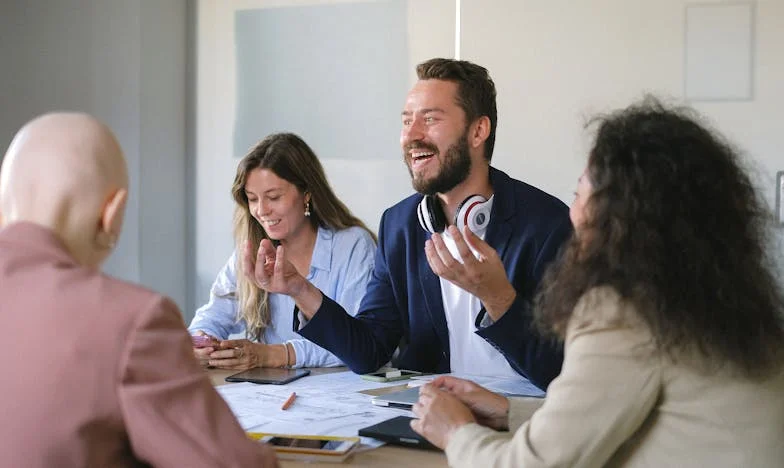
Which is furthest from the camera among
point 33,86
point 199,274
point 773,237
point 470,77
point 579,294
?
point 199,274

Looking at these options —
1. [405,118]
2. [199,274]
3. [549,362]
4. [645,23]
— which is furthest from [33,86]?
[549,362]

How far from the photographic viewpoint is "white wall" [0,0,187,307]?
11.8 feet

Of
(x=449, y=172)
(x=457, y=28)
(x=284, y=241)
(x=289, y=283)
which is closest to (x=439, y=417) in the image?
(x=289, y=283)

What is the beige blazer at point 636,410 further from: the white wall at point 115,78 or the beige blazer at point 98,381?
the white wall at point 115,78

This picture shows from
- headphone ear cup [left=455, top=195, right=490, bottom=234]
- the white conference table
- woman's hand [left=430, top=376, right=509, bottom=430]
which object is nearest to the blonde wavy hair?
headphone ear cup [left=455, top=195, right=490, bottom=234]

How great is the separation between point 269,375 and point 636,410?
3.67 feet

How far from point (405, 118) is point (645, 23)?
1.15m

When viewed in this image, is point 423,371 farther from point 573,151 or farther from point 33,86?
point 33,86

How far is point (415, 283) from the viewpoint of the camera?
7.80ft

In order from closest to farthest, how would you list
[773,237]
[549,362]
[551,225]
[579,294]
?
[579,294], [773,237], [549,362], [551,225]

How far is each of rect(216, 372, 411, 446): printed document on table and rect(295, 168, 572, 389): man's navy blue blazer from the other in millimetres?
127

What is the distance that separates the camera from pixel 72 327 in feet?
3.18

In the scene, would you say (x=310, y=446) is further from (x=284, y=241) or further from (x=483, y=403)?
(x=284, y=241)

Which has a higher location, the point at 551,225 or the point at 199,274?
the point at 551,225
